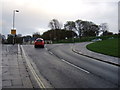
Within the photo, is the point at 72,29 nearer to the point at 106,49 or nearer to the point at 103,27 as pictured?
the point at 103,27

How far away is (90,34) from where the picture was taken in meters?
125

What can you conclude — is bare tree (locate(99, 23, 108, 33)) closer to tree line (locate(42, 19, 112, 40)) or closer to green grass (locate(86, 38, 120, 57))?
tree line (locate(42, 19, 112, 40))

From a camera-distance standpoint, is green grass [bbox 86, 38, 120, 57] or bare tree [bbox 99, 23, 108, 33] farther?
bare tree [bbox 99, 23, 108, 33]

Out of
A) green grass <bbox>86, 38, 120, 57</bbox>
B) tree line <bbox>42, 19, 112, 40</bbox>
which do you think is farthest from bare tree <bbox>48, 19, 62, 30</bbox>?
green grass <bbox>86, 38, 120, 57</bbox>

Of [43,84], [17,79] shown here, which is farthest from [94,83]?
[17,79]

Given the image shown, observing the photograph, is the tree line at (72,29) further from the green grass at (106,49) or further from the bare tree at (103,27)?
the green grass at (106,49)

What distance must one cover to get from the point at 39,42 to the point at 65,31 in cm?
8628

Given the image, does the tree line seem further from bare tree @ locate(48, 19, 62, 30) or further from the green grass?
the green grass

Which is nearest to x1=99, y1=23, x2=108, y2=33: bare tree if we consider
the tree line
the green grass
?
the tree line

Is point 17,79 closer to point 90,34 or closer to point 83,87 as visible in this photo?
point 83,87

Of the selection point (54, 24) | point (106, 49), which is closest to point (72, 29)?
point (54, 24)

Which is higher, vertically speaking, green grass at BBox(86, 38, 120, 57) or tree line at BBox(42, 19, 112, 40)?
Answer: tree line at BBox(42, 19, 112, 40)

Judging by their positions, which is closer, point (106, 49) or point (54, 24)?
point (106, 49)

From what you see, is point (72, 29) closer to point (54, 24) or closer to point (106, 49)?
point (54, 24)
